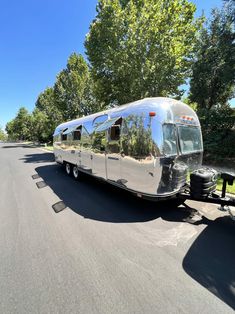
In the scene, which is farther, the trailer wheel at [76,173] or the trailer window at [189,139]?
the trailer wheel at [76,173]

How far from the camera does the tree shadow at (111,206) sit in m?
4.67

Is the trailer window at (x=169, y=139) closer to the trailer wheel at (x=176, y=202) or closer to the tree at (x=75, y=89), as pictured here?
the trailer wheel at (x=176, y=202)

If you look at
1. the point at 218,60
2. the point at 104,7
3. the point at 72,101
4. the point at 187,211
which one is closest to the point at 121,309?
the point at 187,211

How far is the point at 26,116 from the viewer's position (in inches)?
2509

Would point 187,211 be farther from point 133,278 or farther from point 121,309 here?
point 121,309

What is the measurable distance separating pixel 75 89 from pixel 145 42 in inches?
614

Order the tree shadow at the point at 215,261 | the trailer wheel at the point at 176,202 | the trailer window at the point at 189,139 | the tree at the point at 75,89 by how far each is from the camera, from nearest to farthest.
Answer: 1. the tree shadow at the point at 215,261
2. the trailer window at the point at 189,139
3. the trailer wheel at the point at 176,202
4. the tree at the point at 75,89

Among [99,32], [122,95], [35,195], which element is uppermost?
[99,32]

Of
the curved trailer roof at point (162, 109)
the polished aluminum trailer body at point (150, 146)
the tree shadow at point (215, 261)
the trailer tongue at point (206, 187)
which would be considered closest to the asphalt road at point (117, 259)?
the tree shadow at point (215, 261)

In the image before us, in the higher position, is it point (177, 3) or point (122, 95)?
point (177, 3)

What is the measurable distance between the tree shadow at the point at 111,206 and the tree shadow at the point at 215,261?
0.80 metres

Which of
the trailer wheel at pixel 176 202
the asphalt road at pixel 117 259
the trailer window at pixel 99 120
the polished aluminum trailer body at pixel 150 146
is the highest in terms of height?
the trailer window at pixel 99 120

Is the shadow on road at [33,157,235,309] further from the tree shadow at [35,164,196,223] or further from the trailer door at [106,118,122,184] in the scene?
the trailer door at [106,118,122,184]

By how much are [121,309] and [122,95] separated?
50.5 ft
